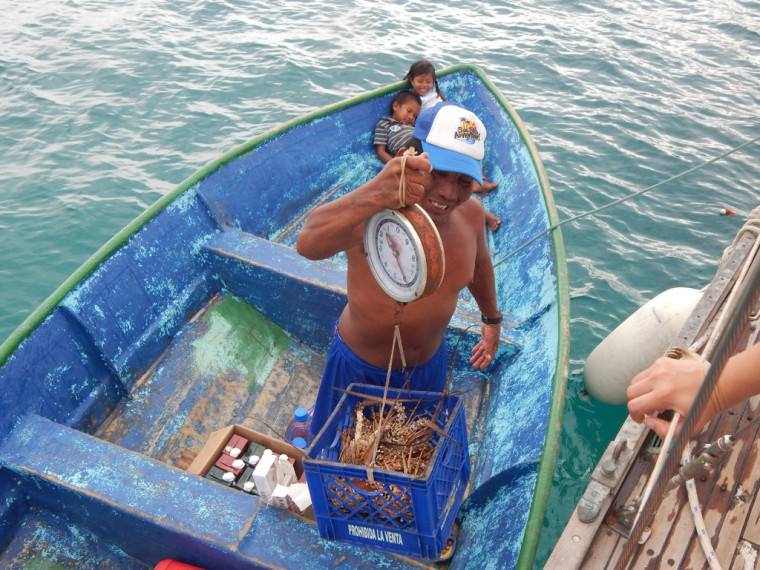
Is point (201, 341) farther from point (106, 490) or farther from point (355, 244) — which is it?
point (355, 244)

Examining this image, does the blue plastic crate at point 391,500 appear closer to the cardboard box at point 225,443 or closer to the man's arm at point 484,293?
the cardboard box at point 225,443

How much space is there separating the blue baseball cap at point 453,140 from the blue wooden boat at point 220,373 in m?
1.55

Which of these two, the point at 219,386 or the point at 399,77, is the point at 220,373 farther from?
the point at 399,77

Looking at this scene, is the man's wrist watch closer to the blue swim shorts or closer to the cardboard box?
the blue swim shorts

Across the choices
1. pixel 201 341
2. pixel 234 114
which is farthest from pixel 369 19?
pixel 201 341

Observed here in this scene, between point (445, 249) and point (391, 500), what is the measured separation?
127 cm

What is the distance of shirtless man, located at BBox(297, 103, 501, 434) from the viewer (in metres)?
2.48

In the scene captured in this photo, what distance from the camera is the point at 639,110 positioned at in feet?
35.6

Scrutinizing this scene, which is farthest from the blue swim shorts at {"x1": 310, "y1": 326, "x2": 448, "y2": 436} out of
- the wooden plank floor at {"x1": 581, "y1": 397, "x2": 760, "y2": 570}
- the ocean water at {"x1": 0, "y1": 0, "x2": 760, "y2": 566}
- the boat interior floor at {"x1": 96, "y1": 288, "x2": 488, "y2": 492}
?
the ocean water at {"x1": 0, "y1": 0, "x2": 760, "y2": 566}

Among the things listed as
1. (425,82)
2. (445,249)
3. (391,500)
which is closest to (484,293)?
(445,249)

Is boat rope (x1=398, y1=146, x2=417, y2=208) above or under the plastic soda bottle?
above

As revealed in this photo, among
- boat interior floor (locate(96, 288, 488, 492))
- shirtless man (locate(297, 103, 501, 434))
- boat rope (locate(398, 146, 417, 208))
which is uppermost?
boat rope (locate(398, 146, 417, 208))

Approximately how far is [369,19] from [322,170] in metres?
9.16

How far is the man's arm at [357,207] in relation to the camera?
7.45 feet
